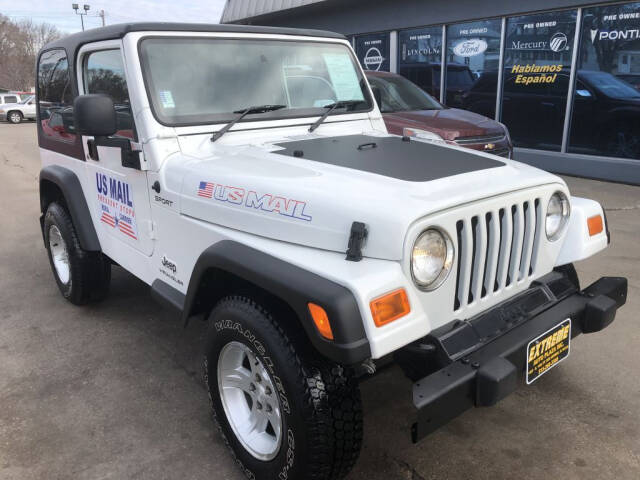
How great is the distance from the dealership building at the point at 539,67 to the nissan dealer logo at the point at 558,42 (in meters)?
0.02

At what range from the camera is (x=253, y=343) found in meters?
2.13

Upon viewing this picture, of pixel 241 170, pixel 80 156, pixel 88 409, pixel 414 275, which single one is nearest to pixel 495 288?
pixel 414 275

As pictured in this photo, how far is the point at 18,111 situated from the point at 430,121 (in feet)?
76.7

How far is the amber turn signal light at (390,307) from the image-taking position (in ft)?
5.92

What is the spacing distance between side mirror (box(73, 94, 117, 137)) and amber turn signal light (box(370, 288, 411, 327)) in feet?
5.66

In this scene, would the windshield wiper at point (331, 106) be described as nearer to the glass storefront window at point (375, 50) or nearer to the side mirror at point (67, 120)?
the side mirror at point (67, 120)

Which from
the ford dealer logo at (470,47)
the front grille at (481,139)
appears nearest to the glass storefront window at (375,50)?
the ford dealer logo at (470,47)

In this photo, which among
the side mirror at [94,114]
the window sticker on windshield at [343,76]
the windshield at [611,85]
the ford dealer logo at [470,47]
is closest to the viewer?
the side mirror at [94,114]

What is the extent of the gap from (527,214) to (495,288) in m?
0.36

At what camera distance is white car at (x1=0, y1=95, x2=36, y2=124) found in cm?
2408

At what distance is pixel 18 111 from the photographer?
2444cm

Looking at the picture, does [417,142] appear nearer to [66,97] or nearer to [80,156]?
[80,156]

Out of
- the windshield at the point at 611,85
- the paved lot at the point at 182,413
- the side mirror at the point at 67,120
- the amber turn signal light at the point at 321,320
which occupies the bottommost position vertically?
the paved lot at the point at 182,413

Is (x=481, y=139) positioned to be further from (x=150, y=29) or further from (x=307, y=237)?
(x=307, y=237)
